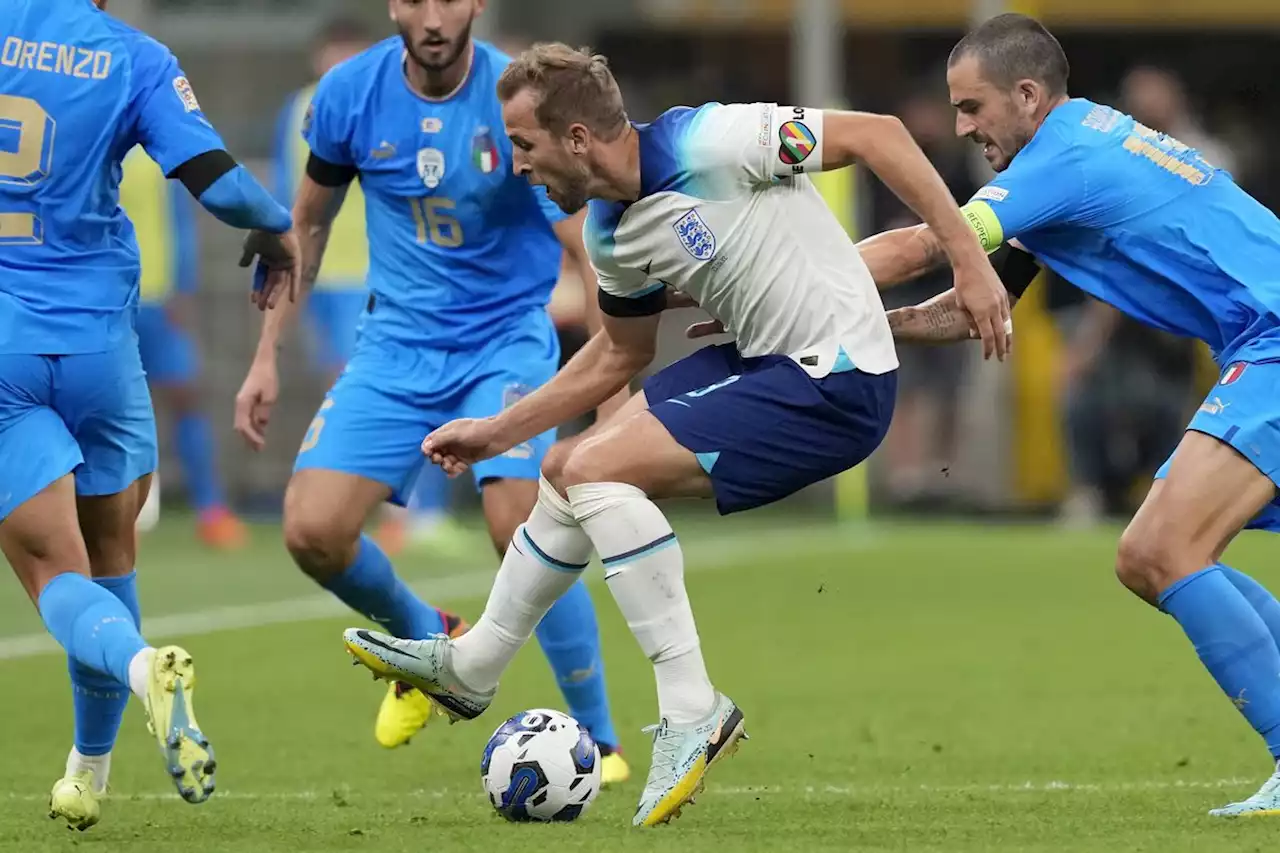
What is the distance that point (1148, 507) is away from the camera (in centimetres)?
603

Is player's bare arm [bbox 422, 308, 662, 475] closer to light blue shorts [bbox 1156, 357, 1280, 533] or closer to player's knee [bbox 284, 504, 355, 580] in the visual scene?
player's knee [bbox 284, 504, 355, 580]

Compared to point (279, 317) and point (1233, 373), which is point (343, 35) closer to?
point (279, 317)

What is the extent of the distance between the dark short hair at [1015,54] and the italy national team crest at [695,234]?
926 millimetres

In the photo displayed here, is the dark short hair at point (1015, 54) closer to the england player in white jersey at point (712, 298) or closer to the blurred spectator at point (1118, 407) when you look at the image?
the england player in white jersey at point (712, 298)

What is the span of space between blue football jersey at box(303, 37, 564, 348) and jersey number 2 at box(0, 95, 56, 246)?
66.8 inches

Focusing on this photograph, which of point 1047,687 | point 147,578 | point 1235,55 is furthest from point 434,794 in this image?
point 1235,55

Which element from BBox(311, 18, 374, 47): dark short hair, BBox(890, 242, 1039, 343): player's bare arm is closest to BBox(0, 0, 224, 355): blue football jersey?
BBox(890, 242, 1039, 343): player's bare arm

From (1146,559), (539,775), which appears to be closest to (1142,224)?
(1146,559)

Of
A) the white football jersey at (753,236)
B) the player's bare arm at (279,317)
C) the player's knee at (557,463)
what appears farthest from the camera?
the player's bare arm at (279,317)

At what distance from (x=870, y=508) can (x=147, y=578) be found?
6691mm

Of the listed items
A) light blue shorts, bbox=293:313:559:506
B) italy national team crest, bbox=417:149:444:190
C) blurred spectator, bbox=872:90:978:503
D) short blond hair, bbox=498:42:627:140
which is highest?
short blond hair, bbox=498:42:627:140

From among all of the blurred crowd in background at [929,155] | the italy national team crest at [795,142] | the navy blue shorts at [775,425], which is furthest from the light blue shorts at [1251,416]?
the blurred crowd in background at [929,155]

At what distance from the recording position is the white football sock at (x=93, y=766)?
650 cm

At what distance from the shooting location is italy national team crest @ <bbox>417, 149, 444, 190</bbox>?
7.57 m
